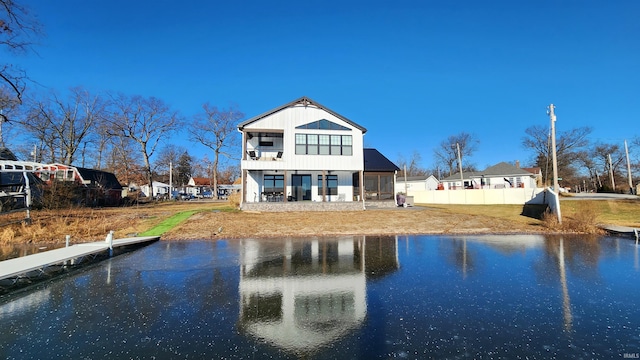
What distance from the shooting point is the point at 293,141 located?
21531 millimetres

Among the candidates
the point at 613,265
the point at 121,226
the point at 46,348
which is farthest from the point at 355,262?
the point at 121,226

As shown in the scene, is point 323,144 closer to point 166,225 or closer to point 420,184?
Answer: point 166,225

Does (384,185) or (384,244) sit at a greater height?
(384,185)

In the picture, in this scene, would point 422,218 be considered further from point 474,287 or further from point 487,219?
point 474,287

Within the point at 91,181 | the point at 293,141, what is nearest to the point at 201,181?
the point at 91,181

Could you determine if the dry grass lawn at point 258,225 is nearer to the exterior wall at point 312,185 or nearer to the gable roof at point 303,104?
the exterior wall at point 312,185

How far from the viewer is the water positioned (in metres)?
3.48

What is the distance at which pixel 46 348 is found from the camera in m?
3.50

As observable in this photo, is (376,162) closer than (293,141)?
No

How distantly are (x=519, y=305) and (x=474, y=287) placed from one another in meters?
1.01

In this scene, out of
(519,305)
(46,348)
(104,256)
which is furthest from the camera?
(104,256)

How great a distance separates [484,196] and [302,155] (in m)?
20.1

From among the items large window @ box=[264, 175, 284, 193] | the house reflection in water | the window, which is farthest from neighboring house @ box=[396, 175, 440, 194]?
the house reflection in water

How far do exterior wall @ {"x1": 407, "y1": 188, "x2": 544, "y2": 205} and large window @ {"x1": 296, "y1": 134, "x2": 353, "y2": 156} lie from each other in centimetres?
1601
